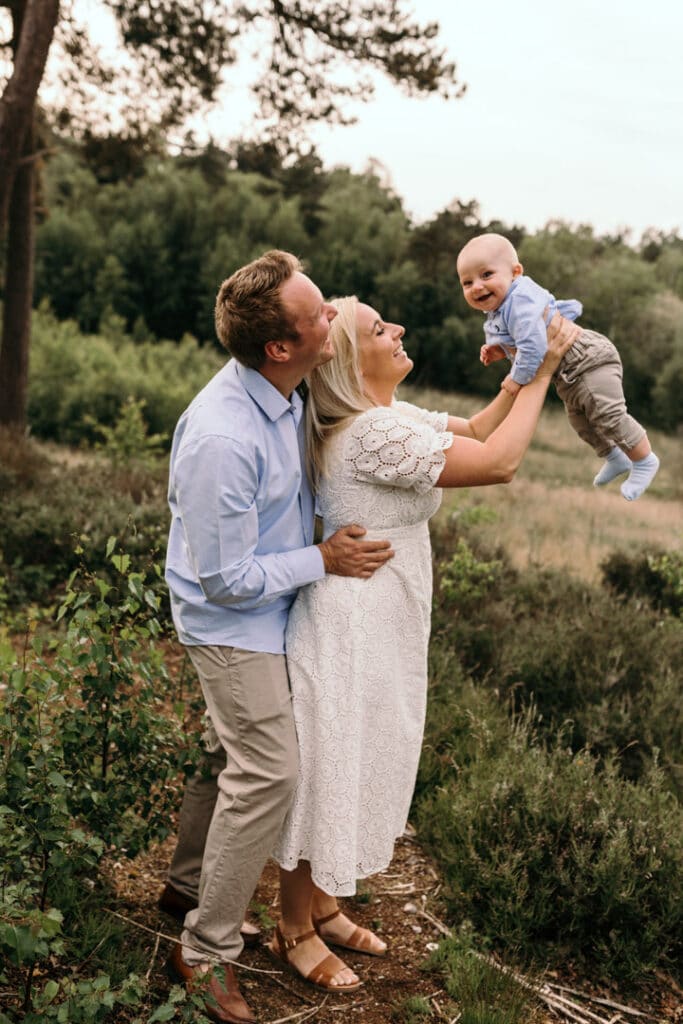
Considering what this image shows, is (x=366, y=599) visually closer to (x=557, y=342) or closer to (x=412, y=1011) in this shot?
(x=557, y=342)

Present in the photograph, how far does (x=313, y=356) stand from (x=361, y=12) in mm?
9948

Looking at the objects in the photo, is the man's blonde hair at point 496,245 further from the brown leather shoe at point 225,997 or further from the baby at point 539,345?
the brown leather shoe at point 225,997

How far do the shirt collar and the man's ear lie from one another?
0.26 feet

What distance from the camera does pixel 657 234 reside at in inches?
1820

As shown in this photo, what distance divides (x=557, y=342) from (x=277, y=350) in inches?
34.2

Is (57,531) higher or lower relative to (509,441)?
lower

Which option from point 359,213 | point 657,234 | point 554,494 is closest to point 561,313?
point 554,494

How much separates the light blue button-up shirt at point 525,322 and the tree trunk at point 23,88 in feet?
23.9

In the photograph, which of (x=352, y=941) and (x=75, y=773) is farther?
(x=352, y=941)

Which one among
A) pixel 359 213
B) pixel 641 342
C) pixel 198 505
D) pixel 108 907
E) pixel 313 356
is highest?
pixel 359 213

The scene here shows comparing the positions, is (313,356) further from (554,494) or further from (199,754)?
(554,494)

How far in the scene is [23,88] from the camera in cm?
914

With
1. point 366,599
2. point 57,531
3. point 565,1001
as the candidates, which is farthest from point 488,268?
point 57,531

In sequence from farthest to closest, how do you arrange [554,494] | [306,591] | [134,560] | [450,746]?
[554,494], [134,560], [450,746], [306,591]
